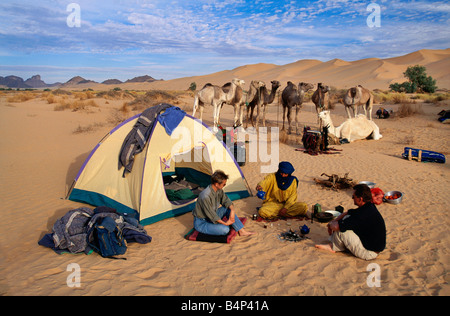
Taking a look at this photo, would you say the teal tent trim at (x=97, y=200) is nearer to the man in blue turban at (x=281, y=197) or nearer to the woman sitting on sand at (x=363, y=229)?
the man in blue turban at (x=281, y=197)

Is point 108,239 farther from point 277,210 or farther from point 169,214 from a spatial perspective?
point 277,210

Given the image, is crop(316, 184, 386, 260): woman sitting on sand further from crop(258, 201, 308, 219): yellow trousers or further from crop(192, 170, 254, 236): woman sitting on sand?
crop(192, 170, 254, 236): woman sitting on sand

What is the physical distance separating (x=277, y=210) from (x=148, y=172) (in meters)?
2.74

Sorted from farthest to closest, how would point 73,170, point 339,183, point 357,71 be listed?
point 357,71
point 73,170
point 339,183

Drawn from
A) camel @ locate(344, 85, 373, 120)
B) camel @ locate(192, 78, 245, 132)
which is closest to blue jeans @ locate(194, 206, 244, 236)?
camel @ locate(192, 78, 245, 132)

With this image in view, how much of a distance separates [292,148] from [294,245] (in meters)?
7.75

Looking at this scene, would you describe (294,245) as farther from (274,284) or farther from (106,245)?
(106,245)

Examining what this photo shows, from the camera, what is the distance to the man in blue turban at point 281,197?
5794mm

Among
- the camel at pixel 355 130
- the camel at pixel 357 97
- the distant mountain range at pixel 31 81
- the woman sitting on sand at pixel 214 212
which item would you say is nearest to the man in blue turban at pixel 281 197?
the woman sitting on sand at pixel 214 212

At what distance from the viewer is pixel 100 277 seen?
392 centimetres

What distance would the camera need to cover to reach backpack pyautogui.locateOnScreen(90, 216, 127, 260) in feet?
14.6

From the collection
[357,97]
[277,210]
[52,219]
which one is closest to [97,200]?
[52,219]

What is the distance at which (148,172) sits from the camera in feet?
19.6

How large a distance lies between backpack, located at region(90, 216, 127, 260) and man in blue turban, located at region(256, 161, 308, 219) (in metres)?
2.67
